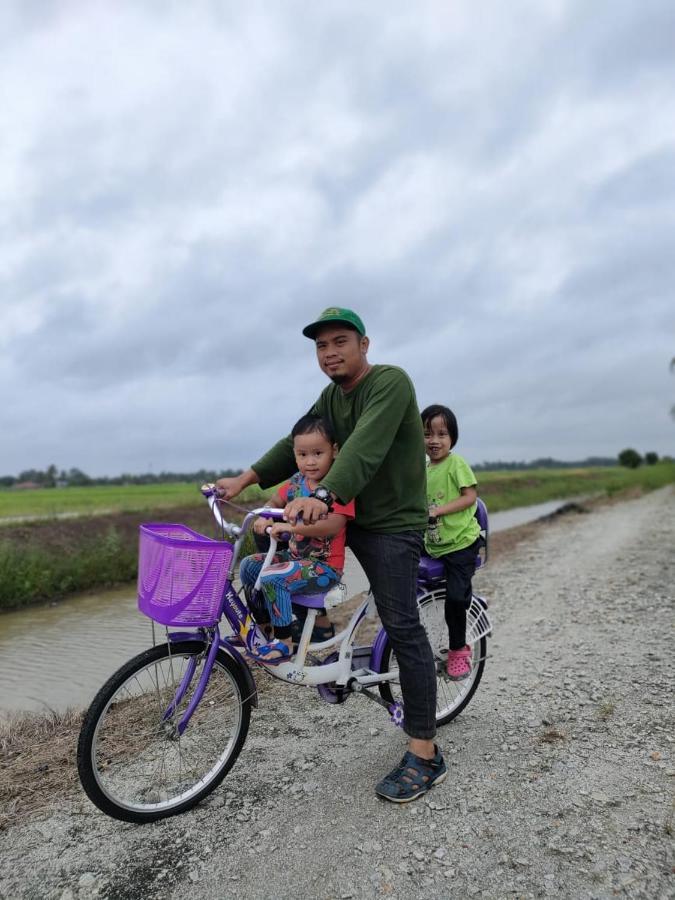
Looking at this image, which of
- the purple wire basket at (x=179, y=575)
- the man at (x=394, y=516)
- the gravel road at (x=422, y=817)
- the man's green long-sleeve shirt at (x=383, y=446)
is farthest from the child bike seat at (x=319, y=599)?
the gravel road at (x=422, y=817)

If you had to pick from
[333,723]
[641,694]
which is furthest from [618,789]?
[333,723]

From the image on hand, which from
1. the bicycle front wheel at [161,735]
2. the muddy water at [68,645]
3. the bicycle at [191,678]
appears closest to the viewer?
the bicycle at [191,678]

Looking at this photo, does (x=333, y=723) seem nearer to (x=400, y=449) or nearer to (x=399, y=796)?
(x=399, y=796)

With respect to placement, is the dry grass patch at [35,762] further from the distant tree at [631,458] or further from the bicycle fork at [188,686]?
the distant tree at [631,458]

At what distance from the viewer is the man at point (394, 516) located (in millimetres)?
3020

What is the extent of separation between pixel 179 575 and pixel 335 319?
136cm

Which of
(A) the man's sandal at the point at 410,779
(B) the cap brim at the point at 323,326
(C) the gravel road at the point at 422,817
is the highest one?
(B) the cap brim at the point at 323,326

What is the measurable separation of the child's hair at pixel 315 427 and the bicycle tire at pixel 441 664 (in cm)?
128

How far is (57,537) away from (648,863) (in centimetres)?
1374

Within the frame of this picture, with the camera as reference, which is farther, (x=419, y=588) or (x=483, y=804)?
(x=419, y=588)

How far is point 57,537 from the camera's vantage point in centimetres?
1404

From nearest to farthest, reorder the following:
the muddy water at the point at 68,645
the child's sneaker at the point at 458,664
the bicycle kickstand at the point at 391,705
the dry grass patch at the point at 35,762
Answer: the dry grass patch at the point at 35,762 → the bicycle kickstand at the point at 391,705 → the child's sneaker at the point at 458,664 → the muddy water at the point at 68,645

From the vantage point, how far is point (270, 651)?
10.3ft

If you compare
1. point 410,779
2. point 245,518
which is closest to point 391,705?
point 410,779
